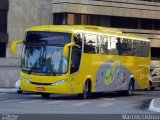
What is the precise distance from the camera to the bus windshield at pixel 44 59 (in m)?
27.1

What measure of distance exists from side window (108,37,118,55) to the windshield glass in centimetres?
519

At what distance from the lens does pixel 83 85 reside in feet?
93.9

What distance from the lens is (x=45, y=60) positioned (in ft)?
89.4

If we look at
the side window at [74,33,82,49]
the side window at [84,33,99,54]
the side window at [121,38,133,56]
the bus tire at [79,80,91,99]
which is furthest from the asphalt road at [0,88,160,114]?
the side window at [121,38,133,56]

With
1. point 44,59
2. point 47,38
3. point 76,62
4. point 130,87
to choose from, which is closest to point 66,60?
point 76,62

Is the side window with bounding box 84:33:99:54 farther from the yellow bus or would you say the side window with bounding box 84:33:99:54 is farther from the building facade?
the building facade

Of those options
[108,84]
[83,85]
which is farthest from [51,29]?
[108,84]

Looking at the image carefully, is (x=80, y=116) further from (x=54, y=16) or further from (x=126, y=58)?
(x=54, y=16)

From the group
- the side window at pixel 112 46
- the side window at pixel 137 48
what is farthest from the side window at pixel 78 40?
the side window at pixel 137 48

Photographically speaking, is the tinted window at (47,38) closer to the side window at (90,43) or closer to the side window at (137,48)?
the side window at (90,43)

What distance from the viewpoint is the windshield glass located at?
27.1 metres

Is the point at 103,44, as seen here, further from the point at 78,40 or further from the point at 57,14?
the point at 57,14

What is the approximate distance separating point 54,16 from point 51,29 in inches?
1578

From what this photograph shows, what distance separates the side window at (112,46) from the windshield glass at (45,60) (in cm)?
519
